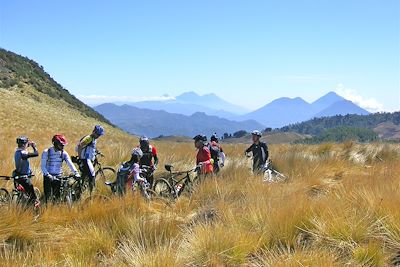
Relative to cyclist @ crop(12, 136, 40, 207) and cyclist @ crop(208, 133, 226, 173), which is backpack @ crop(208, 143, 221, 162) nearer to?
cyclist @ crop(208, 133, 226, 173)

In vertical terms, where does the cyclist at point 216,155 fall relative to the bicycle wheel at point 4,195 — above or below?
above

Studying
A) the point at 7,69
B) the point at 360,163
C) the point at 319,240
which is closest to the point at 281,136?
the point at 7,69

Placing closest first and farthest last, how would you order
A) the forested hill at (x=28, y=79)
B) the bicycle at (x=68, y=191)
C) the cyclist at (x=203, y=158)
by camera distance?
the bicycle at (x=68, y=191) → the cyclist at (x=203, y=158) → the forested hill at (x=28, y=79)

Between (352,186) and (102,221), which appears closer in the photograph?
(102,221)

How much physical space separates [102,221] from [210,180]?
3.14 m

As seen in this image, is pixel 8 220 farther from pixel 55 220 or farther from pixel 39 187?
pixel 39 187

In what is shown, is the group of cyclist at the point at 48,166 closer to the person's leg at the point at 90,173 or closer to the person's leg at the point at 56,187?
the person's leg at the point at 56,187

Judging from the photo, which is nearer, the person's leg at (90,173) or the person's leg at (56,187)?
the person's leg at (56,187)

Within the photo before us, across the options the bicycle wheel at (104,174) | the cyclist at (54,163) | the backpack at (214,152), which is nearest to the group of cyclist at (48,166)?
the cyclist at (54,163)

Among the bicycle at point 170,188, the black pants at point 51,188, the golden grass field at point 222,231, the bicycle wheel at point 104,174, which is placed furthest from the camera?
the bicycle wheel at point 104,174

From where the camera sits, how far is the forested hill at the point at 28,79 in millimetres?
60809

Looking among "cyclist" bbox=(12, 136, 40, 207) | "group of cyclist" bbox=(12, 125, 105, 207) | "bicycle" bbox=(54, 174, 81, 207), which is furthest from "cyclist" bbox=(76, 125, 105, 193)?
"cyclist" bbox=(12, 136, 40, 207)

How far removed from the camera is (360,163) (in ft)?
52.4

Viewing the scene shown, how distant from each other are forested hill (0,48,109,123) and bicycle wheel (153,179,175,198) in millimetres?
51800
